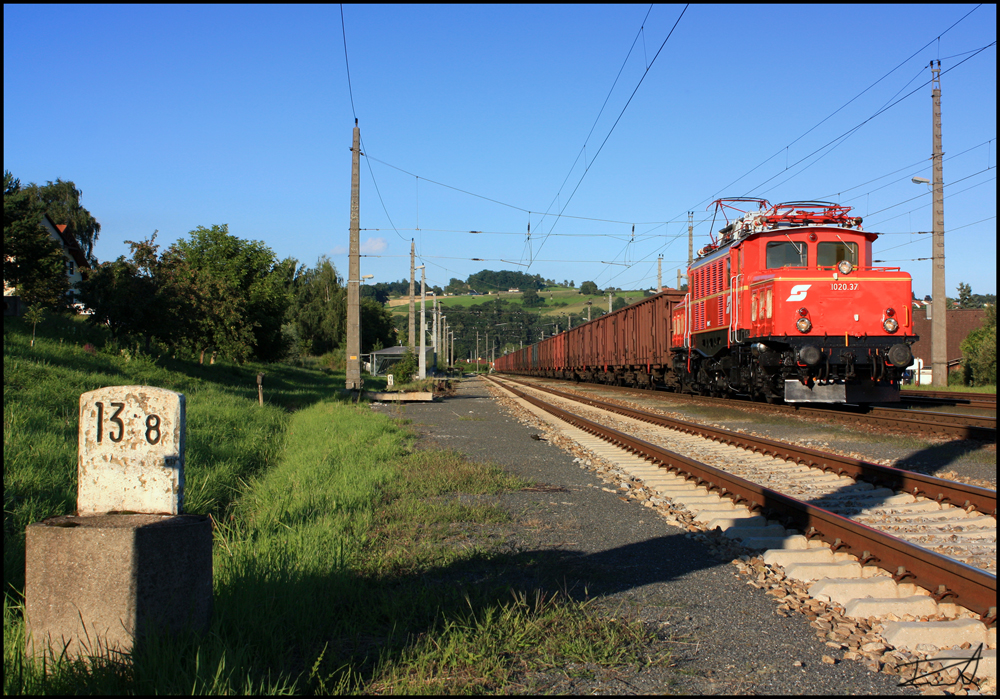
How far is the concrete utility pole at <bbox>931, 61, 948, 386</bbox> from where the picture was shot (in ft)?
79.0

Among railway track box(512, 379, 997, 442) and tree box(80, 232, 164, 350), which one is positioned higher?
tree box(80, 232, 164, 350)

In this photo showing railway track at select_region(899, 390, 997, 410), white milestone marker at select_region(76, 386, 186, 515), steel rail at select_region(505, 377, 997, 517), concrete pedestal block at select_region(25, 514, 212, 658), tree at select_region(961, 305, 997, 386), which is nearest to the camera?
concrete pedestal block at select_region(25, 514, 212, 658)

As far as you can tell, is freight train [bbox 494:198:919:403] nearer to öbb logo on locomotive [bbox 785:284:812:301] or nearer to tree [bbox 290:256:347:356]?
öbb logo on locomotive [bbox 785:284:812:301]

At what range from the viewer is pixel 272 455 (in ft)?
37.0

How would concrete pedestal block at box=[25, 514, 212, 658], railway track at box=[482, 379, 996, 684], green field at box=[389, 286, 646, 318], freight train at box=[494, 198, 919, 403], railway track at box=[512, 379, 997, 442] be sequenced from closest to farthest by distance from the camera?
1. concrete pedestal block at box=[25, 514, 212, 658]
2. railway track at box=[482, 379, 996, 684]
3. railway track at box=[512, 379, 997, 442]
4. freight train at box=[494, 198, 919, 403]
5. green field at box=[389, 286, 646, 318]

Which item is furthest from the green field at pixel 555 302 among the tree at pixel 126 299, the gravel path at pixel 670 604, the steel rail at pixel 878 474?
the gravel path at pixel 670 604

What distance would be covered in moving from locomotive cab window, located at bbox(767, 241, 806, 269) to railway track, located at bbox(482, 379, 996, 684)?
234 inches

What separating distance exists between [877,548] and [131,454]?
4.62 meters

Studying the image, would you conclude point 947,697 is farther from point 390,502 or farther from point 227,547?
point 390,502

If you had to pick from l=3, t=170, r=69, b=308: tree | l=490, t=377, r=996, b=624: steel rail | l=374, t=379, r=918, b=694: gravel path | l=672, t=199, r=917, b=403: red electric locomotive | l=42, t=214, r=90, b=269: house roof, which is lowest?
l=374, t=379, r=918, b=694: gravel path

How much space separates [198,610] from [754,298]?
14.1 meters

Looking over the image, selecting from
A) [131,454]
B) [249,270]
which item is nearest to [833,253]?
[131,454]

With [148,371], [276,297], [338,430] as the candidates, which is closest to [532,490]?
[338,430]

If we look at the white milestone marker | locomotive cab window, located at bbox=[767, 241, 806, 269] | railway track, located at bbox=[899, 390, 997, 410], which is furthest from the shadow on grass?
railway track, located at bbox=[899, 390, 997, 410]
